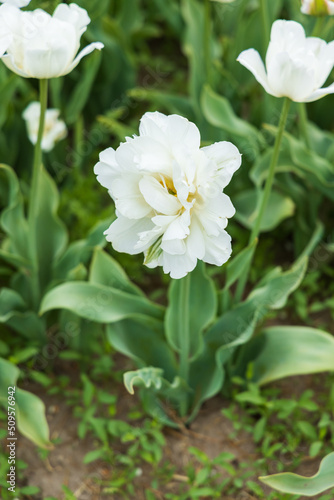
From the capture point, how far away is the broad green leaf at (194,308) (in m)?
1.61

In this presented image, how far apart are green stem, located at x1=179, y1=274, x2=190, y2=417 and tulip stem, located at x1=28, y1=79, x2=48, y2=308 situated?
50 centimetres

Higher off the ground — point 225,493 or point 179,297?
point 179,297

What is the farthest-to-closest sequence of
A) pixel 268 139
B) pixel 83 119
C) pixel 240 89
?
pixel 83 119, pixel 240 89, pixel 268 139

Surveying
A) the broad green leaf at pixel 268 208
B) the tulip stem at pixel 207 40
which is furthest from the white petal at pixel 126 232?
the tulip stem at pixel 207 40

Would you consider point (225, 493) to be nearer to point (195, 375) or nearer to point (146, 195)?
point (195, 375)

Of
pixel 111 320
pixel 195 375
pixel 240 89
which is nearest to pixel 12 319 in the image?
pixel 111 320

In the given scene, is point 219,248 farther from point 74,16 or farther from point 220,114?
point 220,114

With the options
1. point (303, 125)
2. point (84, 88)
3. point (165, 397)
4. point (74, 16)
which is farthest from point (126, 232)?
point (84, 88)

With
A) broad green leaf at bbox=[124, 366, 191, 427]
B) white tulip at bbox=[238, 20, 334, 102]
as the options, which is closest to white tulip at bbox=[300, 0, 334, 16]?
white tulip at bbox=[238, 20, 334, 102]

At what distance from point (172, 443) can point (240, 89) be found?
1.31 m

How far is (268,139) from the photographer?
88.8 inches

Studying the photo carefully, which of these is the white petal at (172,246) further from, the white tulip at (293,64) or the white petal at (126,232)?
the white tulip at (293,64)

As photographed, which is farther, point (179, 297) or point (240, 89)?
point (240, 89)

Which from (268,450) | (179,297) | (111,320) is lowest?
(268,450)
